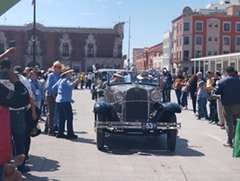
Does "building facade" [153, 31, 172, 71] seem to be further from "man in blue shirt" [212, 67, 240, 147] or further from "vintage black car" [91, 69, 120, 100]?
"man in blue shirt" [212, 67, 240, 147]

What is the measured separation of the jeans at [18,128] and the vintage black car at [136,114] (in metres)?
2.70

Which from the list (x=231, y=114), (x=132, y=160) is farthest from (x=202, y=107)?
(x=132, y=160)

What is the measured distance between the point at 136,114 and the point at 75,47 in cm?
5555

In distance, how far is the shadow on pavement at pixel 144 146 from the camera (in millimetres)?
9344

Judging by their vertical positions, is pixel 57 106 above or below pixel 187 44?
below

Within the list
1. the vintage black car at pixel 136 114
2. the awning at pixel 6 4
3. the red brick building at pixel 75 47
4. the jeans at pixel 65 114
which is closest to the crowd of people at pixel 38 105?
Result: the jeans at pixel 65 114

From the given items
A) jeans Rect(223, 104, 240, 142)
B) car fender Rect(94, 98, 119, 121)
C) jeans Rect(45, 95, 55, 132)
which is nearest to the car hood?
car fender Rect(94, 98, 119, 121)

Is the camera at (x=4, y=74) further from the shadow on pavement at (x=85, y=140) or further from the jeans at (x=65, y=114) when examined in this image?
the shadow on pavement at (x=85, y=140)

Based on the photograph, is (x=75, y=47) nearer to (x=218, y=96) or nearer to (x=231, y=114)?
(x=218, y=96)

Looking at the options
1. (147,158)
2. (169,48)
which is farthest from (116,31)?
(147,158)

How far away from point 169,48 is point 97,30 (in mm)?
31541

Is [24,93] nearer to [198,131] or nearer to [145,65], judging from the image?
[198,131]

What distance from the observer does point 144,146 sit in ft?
33.4

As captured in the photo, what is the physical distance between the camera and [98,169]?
7.69 metres
